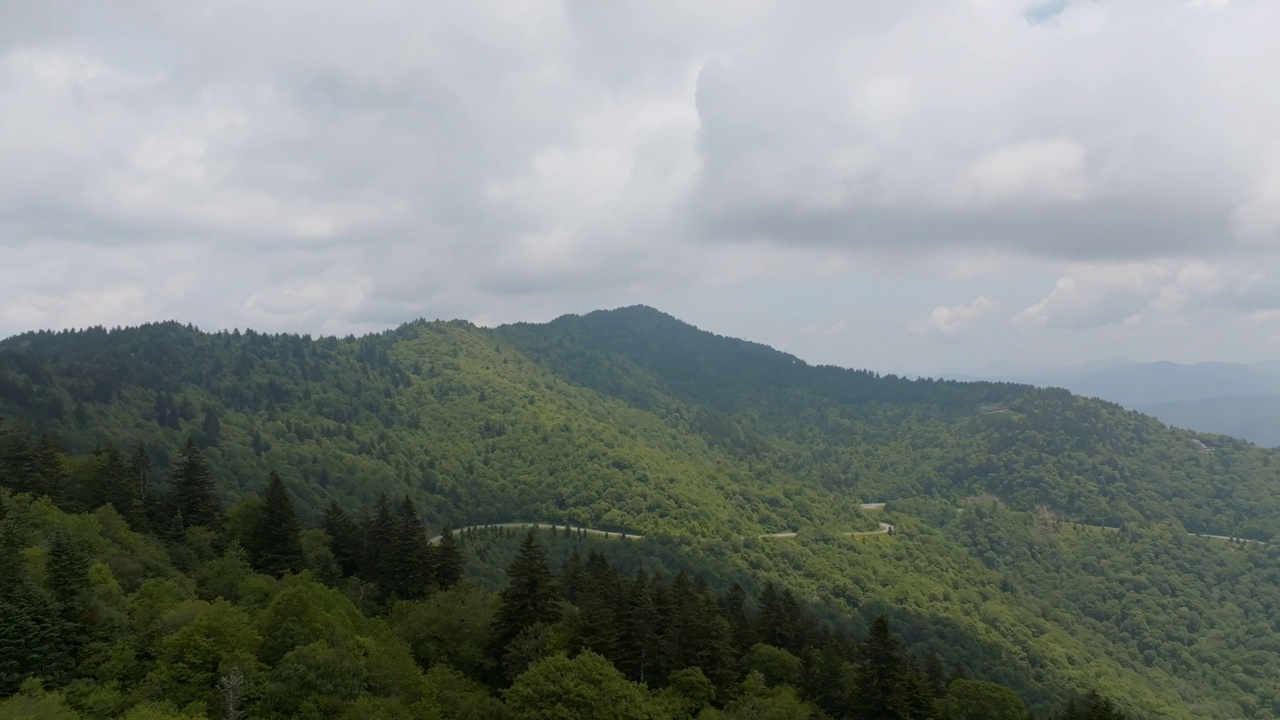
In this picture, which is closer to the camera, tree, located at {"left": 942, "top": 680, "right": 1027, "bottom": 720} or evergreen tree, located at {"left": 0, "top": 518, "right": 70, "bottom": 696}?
evergreen tree, located at {"left": 0, "top": 518, "right": 70, "bottom": 696}

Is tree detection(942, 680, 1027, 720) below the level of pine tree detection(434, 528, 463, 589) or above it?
below

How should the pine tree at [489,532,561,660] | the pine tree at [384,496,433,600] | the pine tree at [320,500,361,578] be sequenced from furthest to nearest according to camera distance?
the pine tree at [320,500,361,578], the pine tree at [384,496,433,600], the pine tree at [489,532,561,660]

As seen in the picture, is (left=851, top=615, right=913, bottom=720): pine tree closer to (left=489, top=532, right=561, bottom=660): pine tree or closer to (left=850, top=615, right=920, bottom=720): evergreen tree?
(left=850, top=615, right=920, bottom=720): evergreen tree

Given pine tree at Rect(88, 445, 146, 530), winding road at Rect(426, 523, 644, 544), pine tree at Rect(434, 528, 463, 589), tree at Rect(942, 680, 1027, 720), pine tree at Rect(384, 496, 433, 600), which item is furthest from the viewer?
winding road at Rect(426, 523, 644, 544)

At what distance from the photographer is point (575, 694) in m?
38.2

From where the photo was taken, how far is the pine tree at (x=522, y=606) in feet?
168

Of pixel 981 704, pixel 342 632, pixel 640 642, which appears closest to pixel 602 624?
pixel 640 642

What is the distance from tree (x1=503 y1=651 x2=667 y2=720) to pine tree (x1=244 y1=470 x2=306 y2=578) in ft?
106

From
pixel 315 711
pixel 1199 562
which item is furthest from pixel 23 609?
pixel 1199 562

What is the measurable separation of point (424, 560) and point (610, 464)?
134 m

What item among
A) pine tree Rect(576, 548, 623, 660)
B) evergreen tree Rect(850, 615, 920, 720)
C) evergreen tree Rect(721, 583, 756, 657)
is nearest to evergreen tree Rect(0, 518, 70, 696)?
pine tree Rect(576, 548, 623, 660)

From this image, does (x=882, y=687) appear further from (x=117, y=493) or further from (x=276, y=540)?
(x=117, y=493)

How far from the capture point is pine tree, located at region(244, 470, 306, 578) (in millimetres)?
62000

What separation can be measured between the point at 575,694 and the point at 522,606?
14364mm
